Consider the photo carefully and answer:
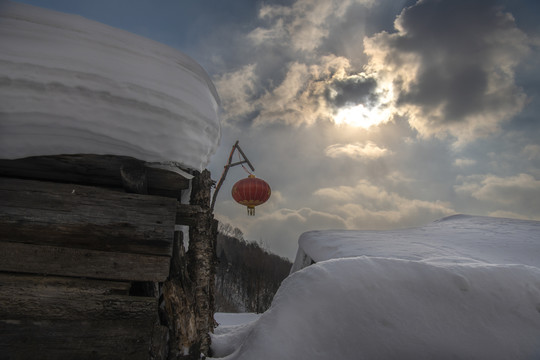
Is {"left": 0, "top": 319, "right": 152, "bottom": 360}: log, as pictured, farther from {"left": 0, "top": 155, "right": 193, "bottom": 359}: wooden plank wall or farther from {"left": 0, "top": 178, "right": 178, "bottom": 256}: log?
{"left": 0, "top": 178, "right": 178, "bottom": 256}: log

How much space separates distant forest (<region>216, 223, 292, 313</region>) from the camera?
2522cm

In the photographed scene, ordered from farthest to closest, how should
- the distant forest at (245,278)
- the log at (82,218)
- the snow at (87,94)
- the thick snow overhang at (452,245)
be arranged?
the distant forest at (245,278), the thick snow overhang at (452,245), the log at (82,218), the snow at (87,94)

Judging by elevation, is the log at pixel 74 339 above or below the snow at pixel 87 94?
below

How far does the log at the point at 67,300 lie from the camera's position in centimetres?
126

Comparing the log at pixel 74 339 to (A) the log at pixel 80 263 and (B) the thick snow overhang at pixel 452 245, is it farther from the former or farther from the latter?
(B) the thick snow overhang at pixel 452 245

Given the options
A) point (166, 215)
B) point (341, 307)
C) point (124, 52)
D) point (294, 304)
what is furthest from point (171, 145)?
point (341, 307)

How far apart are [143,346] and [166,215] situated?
676 millimetres

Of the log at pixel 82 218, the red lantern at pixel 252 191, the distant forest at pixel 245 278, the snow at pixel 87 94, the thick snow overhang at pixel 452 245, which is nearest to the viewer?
the snow at pixel 87 94

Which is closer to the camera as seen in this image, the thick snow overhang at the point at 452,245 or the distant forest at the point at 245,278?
the thick snow overhang at the point at 452,245

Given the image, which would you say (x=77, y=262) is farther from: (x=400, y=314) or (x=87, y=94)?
(x=400, y=314)

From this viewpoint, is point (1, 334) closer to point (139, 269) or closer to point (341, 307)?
point (139, 269)

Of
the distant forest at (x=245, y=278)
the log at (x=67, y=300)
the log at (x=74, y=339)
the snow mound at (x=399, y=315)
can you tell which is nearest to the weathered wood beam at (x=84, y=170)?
the log at (x=67, y=300)

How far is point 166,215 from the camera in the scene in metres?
1.53

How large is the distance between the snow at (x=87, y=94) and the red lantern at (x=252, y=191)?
7106 millimetres
